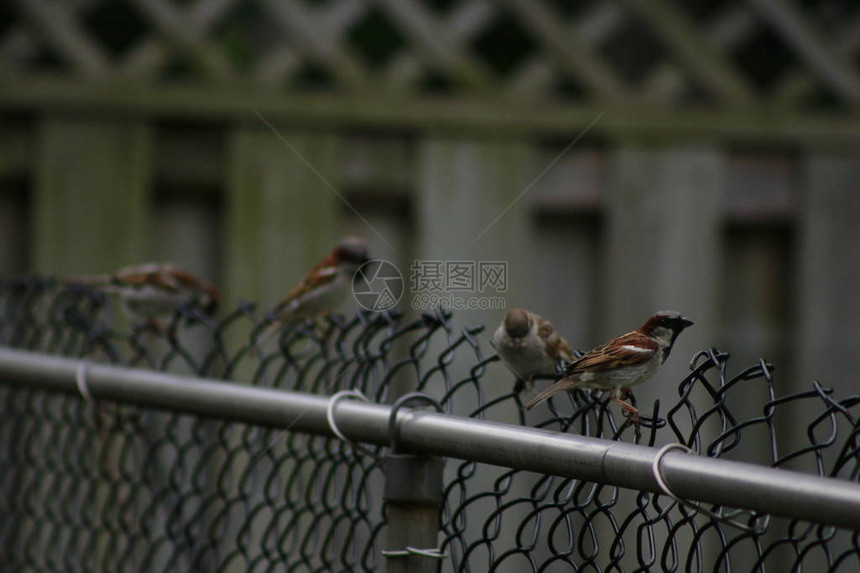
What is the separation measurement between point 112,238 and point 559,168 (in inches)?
47.3

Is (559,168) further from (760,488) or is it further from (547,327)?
(760,488)

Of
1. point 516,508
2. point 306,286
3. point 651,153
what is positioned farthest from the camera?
point 651,153

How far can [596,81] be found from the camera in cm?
274

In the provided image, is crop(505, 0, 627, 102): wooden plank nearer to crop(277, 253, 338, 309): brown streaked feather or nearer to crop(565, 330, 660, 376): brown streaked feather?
crop(277, 253, 338, 309): brown streaked feather

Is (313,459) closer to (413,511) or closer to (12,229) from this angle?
(413,511)

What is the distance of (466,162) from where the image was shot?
2.70m

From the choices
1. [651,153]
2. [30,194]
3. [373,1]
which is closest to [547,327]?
[651,153]

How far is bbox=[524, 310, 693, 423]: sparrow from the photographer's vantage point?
116 cm

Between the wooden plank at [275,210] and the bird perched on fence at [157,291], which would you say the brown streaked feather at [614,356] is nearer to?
the bird perched on fence at [157,291]

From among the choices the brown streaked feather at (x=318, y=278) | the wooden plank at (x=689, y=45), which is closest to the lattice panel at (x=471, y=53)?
the wooden plank at (x=689, y=45)

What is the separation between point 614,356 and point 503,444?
0.16 m

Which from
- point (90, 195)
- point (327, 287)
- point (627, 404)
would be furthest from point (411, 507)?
point (90, 195)

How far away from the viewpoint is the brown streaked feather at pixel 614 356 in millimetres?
1153

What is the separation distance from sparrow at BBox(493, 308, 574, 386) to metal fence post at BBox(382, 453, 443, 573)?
0.17m
